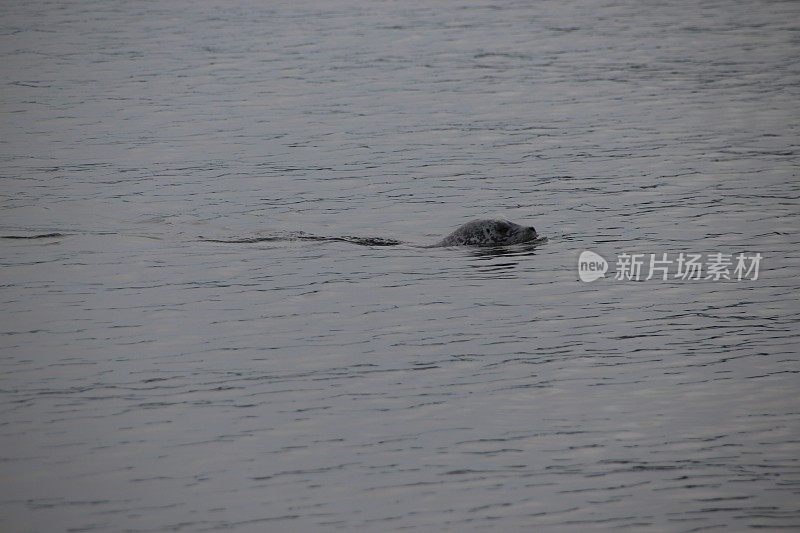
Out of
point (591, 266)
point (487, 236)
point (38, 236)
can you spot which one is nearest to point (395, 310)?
point (591, 266)

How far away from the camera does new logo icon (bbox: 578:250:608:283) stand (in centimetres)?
1672

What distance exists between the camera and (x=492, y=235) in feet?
60.7

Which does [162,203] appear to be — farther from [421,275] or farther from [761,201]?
[761,201]

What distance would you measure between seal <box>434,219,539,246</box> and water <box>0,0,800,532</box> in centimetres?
35

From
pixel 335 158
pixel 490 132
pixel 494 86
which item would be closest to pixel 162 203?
pixel 335 158

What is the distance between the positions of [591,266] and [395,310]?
10.3ft

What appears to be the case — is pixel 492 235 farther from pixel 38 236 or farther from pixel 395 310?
pixel 38 236

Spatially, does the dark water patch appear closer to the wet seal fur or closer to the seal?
the wet seal fur

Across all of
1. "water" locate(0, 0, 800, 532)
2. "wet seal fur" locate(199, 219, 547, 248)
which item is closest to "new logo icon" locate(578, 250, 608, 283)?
"water" locate(0, 0, 800, 532)

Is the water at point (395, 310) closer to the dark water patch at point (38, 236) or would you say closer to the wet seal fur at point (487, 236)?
the dark water patch at point (38, 236)

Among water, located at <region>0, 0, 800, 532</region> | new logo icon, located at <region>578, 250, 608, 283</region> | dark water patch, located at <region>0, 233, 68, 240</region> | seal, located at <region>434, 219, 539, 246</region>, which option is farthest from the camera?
dark water patch, located at <region>0, 233, 68, 240</region>

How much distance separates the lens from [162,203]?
851 inches

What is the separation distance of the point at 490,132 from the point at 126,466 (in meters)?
17.9

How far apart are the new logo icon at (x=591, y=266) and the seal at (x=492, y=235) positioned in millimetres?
1101
